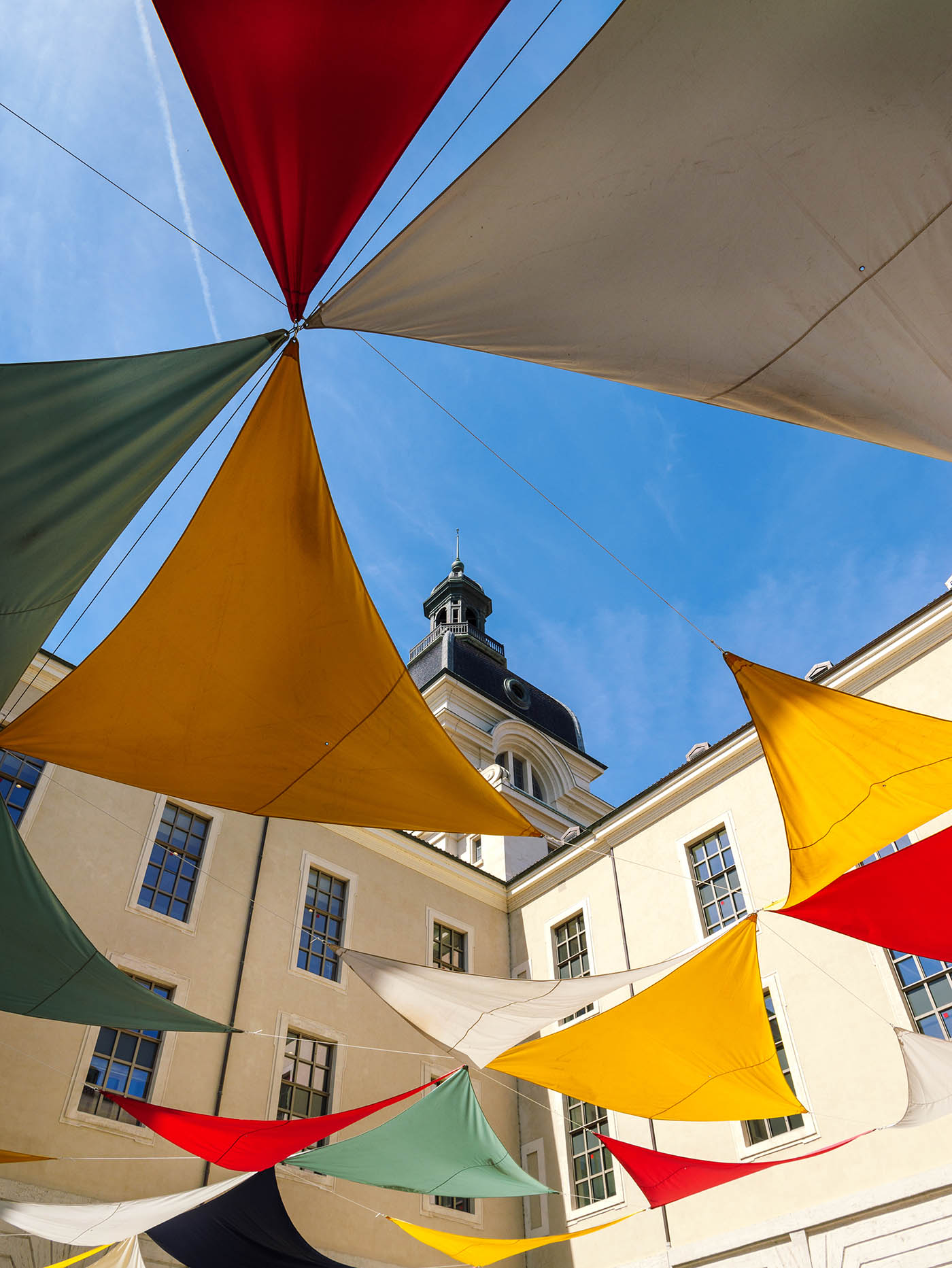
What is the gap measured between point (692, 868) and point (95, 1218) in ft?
28.5

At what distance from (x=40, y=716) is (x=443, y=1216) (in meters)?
10.1

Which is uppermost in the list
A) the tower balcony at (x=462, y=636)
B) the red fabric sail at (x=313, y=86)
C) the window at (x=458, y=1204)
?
the tower balcony at (x=462, y=636)

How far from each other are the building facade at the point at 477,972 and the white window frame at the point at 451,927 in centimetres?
3

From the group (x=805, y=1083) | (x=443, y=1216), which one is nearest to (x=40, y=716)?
(x=805, y=1083)

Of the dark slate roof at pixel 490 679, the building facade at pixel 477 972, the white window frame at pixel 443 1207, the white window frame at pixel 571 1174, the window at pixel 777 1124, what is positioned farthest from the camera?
the dark slate roof at pixel 490 679

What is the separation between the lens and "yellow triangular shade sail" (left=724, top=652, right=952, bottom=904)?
5.77 m

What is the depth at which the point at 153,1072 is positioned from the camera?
10.3 metres

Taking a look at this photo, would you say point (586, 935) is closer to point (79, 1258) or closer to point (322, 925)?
point (322, 925)

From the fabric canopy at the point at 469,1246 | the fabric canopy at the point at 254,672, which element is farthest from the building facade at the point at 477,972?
the fabric canopy at the point at 254,672

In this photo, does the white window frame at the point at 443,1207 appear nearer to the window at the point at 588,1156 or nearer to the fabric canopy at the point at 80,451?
the window at the point at 588,1156

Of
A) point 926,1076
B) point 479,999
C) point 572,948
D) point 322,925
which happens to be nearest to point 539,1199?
point 572,948

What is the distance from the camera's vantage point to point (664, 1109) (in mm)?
7277

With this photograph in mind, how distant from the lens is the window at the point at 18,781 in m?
10.8

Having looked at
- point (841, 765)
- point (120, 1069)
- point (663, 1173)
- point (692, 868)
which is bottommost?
point (663, 1173)
